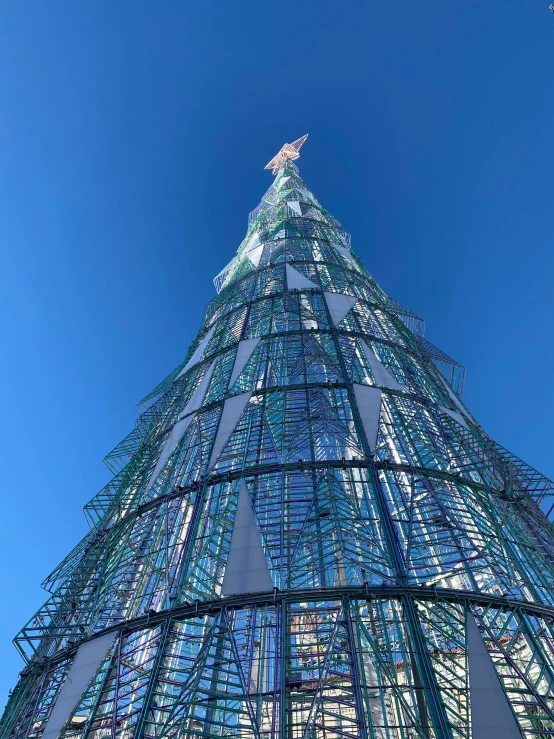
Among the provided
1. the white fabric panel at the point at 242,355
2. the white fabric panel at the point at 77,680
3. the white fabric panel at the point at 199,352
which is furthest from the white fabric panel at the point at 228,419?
the white fabric panel at the point at 199,352

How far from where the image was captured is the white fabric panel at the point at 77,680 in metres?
7.91

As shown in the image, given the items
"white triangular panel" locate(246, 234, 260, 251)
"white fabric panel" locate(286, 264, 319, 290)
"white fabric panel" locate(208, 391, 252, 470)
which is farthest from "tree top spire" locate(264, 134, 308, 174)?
"white fabric panel" locate(208, 391, 252, 470)

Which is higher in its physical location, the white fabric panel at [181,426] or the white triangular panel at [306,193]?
the white triangular panel at [306,193]

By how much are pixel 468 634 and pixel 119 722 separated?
5512mm

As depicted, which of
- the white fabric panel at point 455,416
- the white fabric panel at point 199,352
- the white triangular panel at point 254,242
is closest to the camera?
the white fabric panel at point 455,416

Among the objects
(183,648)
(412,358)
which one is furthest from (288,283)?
(183,648)

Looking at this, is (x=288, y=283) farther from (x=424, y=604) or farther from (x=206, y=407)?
(x=424, y=604)

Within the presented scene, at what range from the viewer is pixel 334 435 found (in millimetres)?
11398

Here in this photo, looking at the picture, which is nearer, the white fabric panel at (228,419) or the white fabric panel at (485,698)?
the white fabric panel at (485,698)

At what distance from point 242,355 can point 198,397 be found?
1.77m

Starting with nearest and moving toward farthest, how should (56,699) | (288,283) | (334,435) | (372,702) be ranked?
(56,699), (372,702), (334,435), (288,283)

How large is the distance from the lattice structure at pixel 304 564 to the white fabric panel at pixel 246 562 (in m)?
0.03

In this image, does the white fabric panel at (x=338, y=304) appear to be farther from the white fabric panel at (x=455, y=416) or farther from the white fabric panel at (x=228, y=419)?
the white fabric panel at (x=228, y=419)

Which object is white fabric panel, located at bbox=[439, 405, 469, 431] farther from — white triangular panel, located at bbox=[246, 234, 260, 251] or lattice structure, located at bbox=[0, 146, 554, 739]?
white triangular panel, located at bbox=[246, 234, 260, 251]
